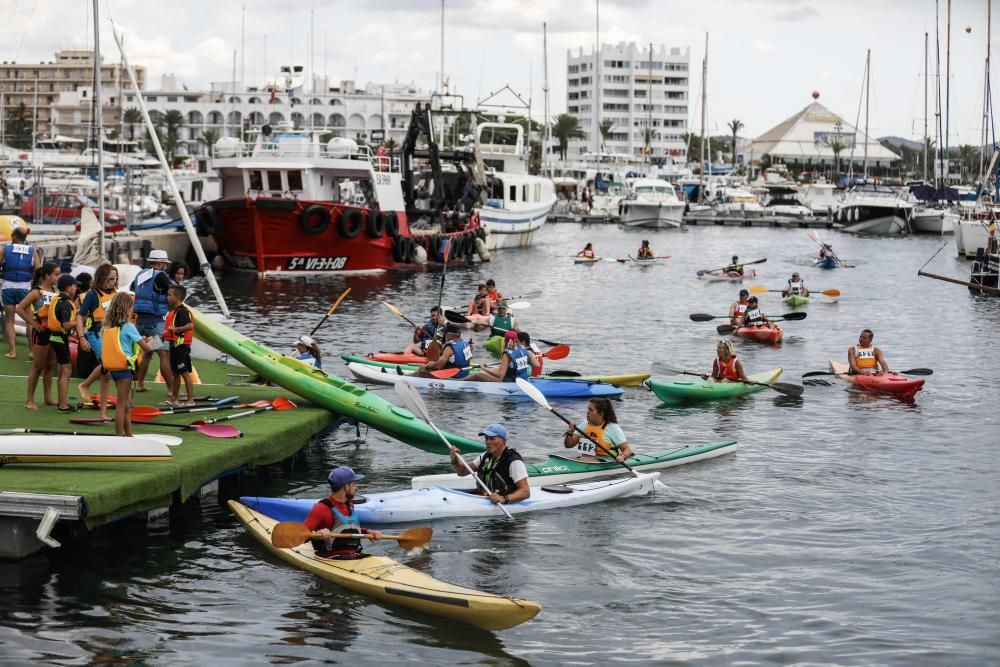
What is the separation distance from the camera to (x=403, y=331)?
1297 inches

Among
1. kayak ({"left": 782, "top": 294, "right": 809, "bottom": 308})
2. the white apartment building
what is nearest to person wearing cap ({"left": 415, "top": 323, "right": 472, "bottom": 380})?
kayak ({"left": 782, "top": 294, "right": 809, "bottom": 308})

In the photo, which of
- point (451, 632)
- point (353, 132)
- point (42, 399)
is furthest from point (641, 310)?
point (353, 132)

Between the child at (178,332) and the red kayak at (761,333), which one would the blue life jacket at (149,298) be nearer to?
the child at (178,332)

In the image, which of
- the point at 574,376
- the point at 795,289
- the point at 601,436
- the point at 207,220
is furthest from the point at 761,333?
the point at 207,220

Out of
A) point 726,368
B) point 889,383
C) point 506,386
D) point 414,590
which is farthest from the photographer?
point 889,383

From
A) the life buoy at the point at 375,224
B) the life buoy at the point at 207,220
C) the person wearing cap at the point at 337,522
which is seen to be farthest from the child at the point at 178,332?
the life buoy at the point at 375,224

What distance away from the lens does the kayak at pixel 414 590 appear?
1114 cm

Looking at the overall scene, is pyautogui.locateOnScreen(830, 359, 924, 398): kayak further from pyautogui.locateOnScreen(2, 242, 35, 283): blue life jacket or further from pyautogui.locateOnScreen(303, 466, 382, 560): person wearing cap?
pyautogui.locateOnScreen(2, 242, 35, 283): blue life jacket

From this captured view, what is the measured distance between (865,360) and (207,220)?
27.5m

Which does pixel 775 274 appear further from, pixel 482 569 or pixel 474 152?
pixel 482 569

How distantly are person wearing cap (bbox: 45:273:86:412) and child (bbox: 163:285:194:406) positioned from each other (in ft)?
3.84

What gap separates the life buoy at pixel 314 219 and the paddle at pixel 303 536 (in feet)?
106

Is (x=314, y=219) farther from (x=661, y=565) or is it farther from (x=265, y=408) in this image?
(x=661, y=565)

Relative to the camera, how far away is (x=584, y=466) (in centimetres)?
1645
